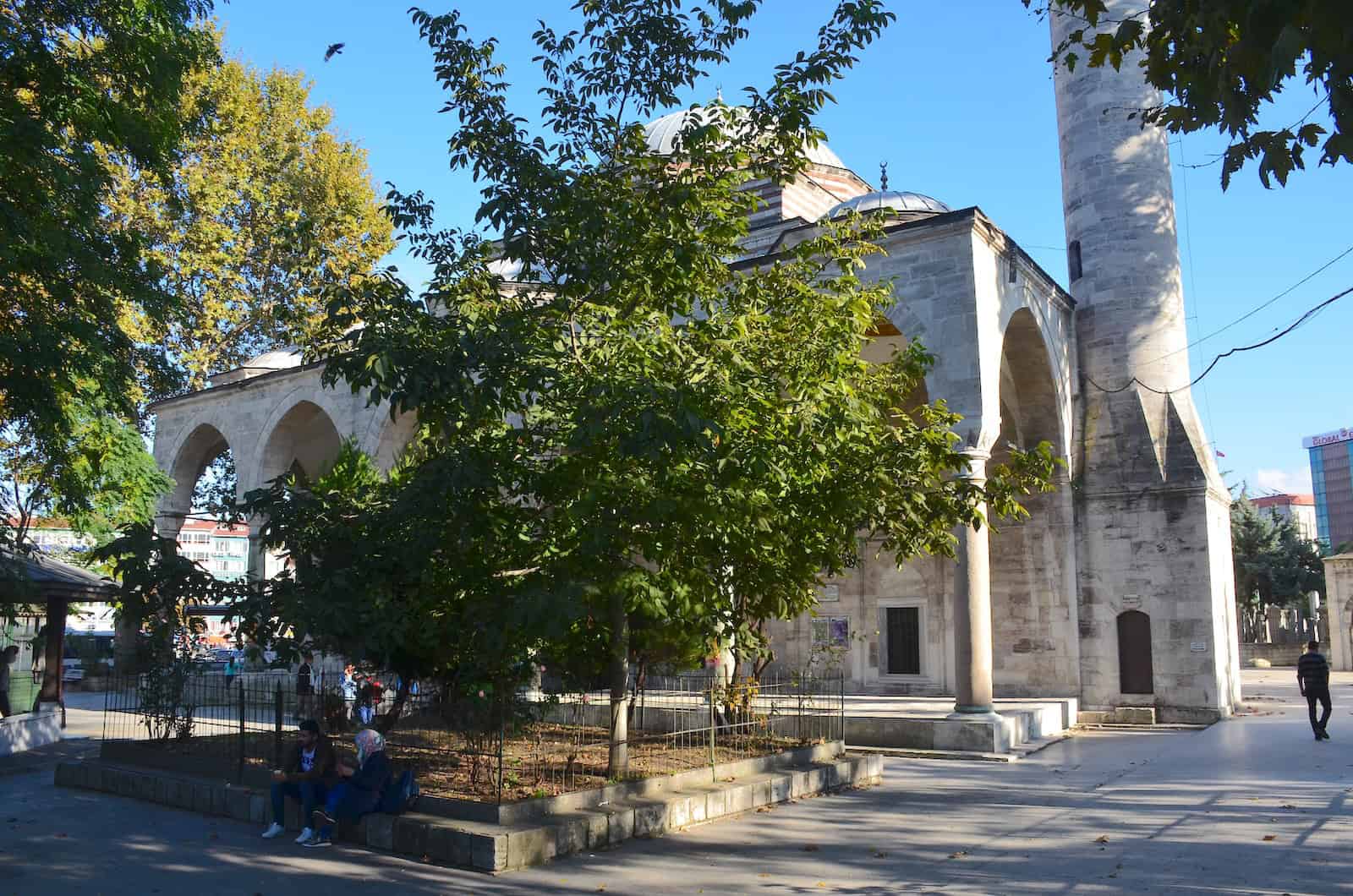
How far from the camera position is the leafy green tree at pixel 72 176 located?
7.22 metres

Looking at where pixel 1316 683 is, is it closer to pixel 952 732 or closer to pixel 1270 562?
pixel 952 732

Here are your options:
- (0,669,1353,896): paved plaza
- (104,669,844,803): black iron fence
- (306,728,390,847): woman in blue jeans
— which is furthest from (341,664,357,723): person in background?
(306,728,390,847): woman in blue jeans

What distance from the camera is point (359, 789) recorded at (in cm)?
673

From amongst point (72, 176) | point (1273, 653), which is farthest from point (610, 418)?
point (1273, 653)

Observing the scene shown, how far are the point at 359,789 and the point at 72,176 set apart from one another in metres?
5.09

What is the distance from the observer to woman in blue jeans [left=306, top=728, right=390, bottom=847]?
6637mm

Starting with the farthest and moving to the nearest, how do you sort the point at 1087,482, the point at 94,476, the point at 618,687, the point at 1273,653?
the point at 1273,653 < the point at 1087,482 < the point at 94,476 < the point at 618,687

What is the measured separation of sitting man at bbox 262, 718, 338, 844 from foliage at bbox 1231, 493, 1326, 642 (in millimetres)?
33275

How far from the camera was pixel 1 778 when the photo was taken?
9555mm

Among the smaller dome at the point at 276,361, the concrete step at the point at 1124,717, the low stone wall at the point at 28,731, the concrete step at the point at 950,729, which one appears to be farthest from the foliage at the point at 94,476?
the concrete step at the point at 1124,717

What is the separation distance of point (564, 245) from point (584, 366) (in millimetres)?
1008

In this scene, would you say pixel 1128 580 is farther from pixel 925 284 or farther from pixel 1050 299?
pixel 925 284

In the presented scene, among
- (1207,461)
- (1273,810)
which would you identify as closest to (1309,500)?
(1207,461)

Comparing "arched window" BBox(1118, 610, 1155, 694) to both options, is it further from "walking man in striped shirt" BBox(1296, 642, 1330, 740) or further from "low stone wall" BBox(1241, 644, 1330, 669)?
"low stone wall" BBox(1241, 644, 1330, 669)
